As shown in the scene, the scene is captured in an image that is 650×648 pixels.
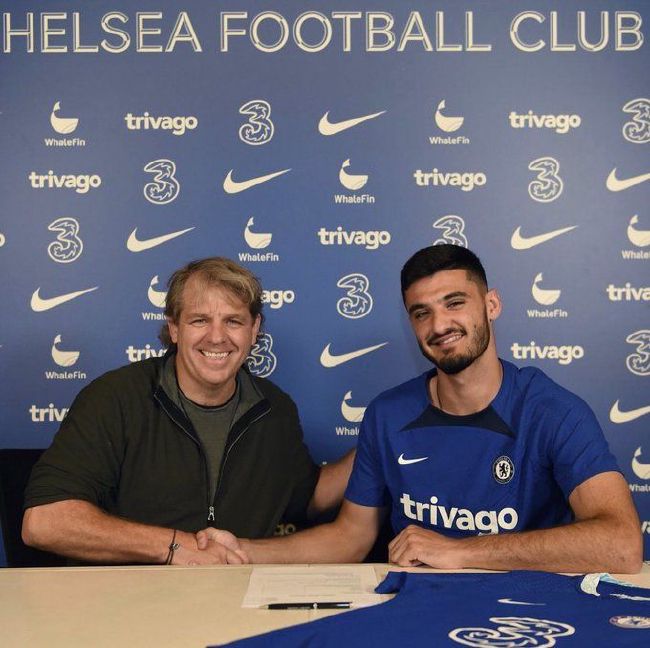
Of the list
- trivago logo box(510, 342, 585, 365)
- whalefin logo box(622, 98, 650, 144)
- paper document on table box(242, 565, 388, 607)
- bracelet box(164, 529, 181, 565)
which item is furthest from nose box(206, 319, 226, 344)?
whalefin logo box(622, 98, 650, 144)

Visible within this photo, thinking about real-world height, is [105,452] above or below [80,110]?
below

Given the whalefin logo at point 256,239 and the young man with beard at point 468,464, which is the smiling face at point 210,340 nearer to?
the young man with beard at point 468,464

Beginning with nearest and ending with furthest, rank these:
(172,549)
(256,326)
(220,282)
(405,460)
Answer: (172,549)
(405,460)
(220,282)
(256,326)

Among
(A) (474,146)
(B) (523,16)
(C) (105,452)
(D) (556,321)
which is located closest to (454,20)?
(B) (523,16)

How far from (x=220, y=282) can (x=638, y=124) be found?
1.85m

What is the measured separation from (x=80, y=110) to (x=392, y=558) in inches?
89.3

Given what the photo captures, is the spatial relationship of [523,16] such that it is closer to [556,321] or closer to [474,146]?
[474,146]

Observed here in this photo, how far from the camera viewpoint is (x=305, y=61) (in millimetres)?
3246

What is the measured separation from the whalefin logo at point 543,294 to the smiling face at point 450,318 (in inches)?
40.3

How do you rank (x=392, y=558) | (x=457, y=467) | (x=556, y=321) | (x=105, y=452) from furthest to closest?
1. (x=556, y=321)
2. (x=105, y=452)
3. (x=457, y=467)
4. (x=392, y=558)

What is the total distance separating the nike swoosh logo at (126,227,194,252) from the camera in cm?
323

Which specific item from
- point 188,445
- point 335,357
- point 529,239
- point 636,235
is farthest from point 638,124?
point 188,445

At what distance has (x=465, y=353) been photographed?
2139mm

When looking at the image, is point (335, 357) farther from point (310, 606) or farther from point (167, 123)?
point (310, 606)
